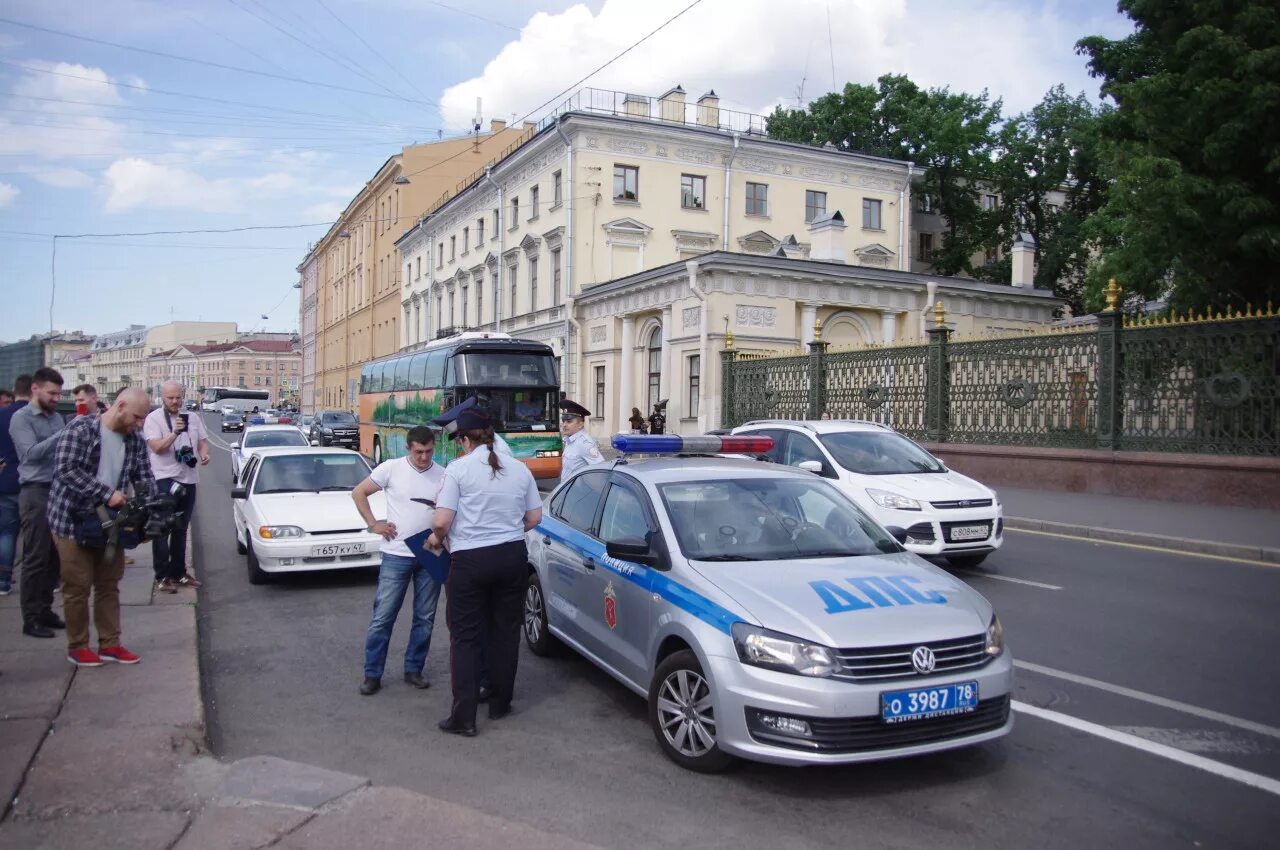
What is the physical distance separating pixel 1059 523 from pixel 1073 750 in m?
9.21

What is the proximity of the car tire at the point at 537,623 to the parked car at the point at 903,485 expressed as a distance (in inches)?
119

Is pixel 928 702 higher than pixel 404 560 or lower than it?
lower

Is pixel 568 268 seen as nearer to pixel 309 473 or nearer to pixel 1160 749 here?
pixel 309 473

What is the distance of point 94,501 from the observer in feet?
19.6

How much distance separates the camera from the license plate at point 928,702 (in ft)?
14.1

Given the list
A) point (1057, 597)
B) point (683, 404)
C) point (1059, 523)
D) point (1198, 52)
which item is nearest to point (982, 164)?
point (683, 404)

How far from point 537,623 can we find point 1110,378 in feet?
42.7

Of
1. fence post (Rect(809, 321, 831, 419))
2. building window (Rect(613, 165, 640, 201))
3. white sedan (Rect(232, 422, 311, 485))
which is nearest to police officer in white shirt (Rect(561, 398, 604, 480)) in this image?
white sedan (Rect(232, 422, 311, 485))

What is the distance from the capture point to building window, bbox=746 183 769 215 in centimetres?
3981

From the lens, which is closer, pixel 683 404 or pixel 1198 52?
pixel 1198 52

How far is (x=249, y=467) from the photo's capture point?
38.0ft

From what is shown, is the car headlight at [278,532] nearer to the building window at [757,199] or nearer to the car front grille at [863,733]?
the car front grille at [863,733]

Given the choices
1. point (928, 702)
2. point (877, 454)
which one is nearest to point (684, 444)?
point (928, 702)

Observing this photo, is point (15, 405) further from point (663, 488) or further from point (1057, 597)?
point (1057, 597)
